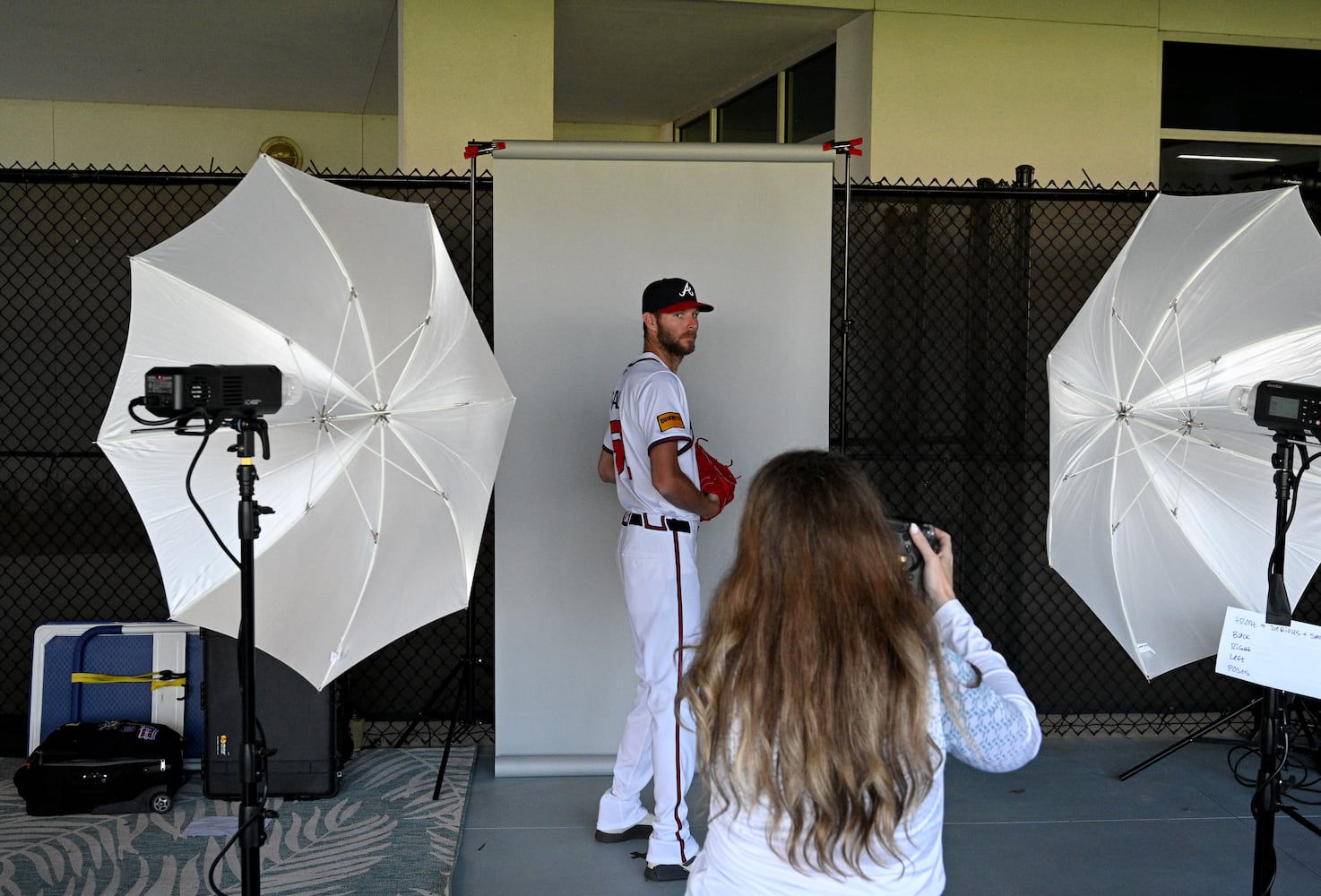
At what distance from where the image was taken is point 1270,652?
2.60 meters

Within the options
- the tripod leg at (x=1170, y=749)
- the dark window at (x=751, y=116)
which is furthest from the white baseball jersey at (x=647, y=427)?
the dark window at (x=751, y=116)

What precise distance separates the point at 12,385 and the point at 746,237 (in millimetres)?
3040

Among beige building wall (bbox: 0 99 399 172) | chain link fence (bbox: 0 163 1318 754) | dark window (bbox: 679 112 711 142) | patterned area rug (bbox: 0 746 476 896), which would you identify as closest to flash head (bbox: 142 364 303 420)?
patterned area rug (bbox: 0 746 476 896)

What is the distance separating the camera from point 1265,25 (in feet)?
19.3

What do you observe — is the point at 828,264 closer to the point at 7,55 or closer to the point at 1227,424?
the point at 1227,424

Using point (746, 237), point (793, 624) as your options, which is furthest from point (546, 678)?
point (793, 624)

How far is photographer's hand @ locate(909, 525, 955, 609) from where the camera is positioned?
159 cm

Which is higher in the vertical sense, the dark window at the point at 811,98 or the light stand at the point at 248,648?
the dark window at the point at 811,98

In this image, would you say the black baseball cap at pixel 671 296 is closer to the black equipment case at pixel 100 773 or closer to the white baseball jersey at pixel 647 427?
the white baseball jersey at pixel 647 427

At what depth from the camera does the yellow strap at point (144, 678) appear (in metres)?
3.94

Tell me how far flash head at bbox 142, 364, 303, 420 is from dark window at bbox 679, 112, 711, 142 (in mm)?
6818

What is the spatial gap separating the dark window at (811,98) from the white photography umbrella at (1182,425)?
365cm

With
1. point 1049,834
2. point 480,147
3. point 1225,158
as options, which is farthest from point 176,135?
point 1049,834

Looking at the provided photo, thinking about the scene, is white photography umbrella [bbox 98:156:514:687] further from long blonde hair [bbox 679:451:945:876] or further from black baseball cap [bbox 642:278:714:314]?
long blonde hair [bbox 679:451:945:876]
